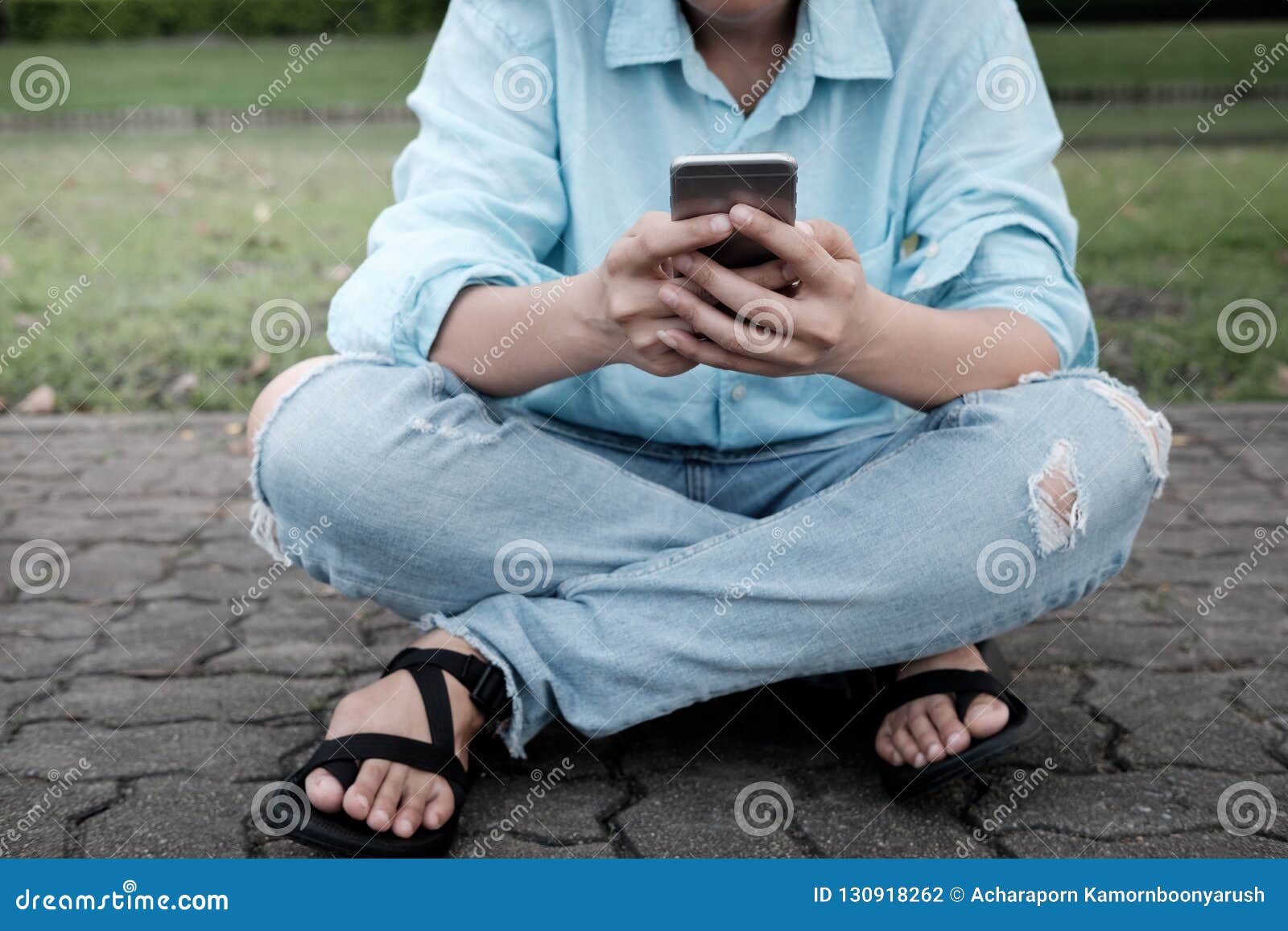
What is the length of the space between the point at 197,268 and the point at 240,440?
1.64m

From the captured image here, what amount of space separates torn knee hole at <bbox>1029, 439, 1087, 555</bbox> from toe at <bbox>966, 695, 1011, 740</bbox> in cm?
21

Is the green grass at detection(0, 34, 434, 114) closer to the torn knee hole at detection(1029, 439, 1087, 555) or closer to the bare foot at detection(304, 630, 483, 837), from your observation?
the bare foot at detection(304, 630, 483, 837)

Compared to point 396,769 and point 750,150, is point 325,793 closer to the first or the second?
point 396,769

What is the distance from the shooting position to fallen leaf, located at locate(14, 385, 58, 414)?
343cm

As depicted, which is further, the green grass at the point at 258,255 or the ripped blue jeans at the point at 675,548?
the green grass at the point at 258,255

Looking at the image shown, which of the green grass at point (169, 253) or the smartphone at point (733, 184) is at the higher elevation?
the smartphone at point (733, 184)

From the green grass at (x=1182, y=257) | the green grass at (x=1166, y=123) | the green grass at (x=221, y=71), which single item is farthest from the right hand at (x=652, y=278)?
the green grass at (x=221, y=71)

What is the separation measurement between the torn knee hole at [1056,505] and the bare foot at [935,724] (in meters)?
0.21

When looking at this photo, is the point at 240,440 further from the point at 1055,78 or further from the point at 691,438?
the point at 1055,78

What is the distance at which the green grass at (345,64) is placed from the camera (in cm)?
1108

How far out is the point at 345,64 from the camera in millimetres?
13523

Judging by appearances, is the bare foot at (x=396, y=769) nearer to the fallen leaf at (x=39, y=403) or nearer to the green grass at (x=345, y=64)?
the fallen leaf at (x=39, y=403)

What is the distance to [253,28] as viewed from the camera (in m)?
16.1

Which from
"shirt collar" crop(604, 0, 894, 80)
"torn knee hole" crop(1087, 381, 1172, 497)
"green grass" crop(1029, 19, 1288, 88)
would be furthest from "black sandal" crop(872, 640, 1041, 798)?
"green grass" crop(1029, 19, 1288, 88)
